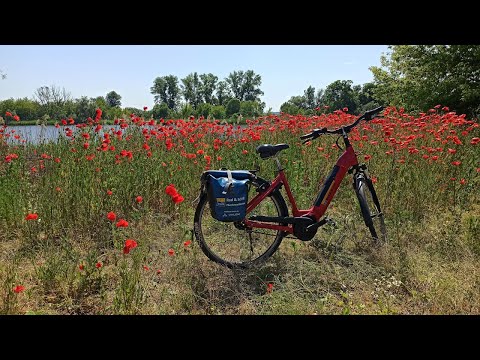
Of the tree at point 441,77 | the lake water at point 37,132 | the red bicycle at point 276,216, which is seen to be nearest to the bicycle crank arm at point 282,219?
the red bicycle at point 276,216

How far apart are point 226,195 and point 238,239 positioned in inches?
31.0

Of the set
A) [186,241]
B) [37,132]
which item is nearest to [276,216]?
[186,241]

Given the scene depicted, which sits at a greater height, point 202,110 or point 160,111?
point 202,110

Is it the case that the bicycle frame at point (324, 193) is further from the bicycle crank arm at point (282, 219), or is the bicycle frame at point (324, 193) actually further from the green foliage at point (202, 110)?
the green foliage at point (202, 110)

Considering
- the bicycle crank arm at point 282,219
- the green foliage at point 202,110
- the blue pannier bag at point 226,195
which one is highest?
the green foliage at point 202,110

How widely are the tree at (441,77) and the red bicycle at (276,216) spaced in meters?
8.98

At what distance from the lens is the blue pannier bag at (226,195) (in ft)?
8.61

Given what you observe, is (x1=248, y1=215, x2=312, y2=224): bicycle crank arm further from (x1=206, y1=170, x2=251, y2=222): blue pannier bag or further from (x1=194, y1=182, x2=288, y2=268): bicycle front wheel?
(x1=206, y1=170, x2=251, y2=222): blue pannier bag

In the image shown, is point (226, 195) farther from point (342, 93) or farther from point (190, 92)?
point (342, 93)

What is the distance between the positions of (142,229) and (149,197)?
614 millimetres

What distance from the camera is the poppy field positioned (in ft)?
7.69

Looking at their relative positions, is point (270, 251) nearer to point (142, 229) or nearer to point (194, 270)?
point (194, 270)

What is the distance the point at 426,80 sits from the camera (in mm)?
11773

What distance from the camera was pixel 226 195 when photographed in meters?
2.63
